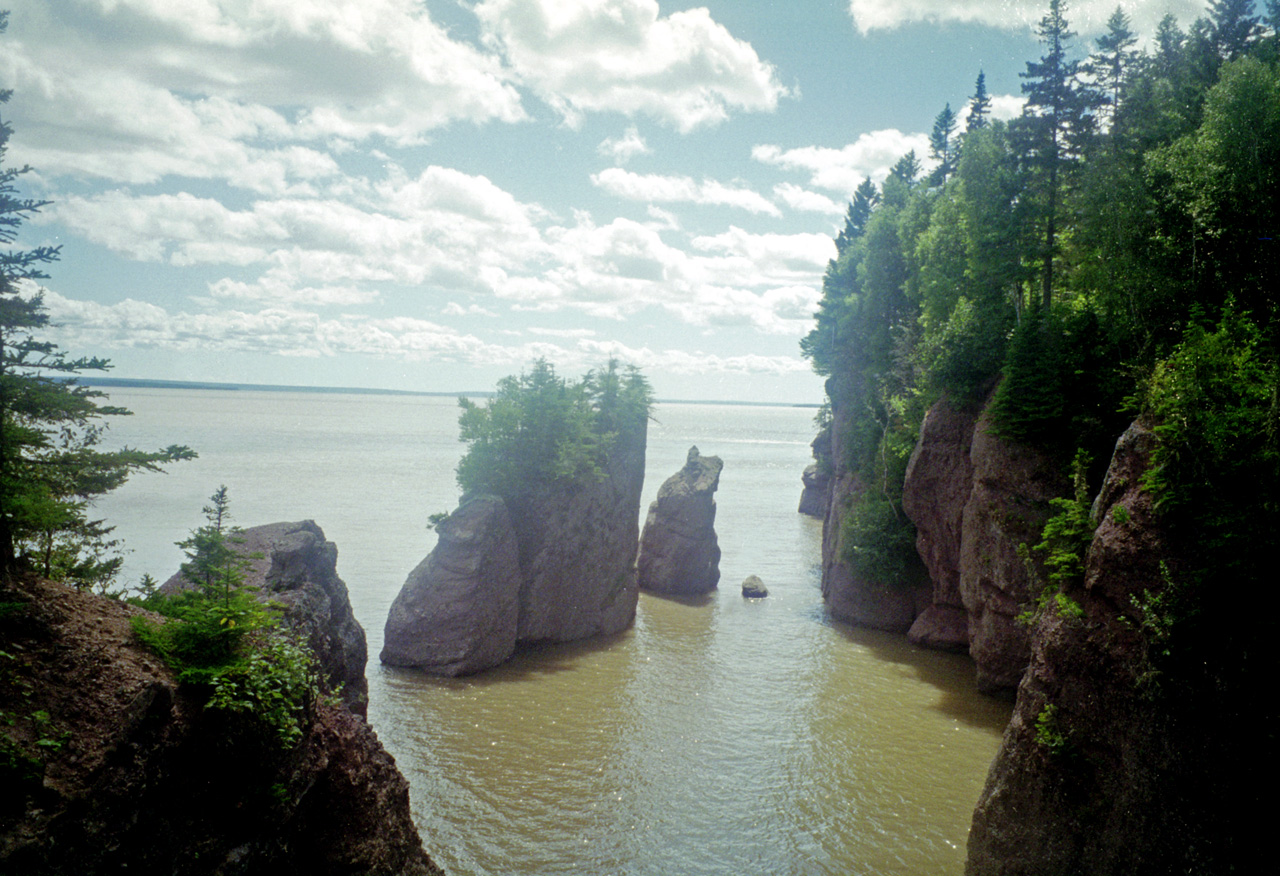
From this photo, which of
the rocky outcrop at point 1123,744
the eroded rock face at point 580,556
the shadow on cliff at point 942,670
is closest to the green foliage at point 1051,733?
the rocky outcrop at point 1123,744

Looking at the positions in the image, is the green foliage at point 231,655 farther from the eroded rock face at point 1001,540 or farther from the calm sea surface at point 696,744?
the eroded rock face at point 1001,540

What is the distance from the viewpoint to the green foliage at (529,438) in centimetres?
2889

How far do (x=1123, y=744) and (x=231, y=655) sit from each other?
1357 centimetres

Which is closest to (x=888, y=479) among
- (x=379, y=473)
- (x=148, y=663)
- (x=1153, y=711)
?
(x=1153, y=711)

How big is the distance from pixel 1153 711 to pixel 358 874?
40.7 ft

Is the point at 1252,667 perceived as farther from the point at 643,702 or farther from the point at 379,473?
the point at 379,473

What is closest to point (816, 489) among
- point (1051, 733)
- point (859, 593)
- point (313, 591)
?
point (859, 593)

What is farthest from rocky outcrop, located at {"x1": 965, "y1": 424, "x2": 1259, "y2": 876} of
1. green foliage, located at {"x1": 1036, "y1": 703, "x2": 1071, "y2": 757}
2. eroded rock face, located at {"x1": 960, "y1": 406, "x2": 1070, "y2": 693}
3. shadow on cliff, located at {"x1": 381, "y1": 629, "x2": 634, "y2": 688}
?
shadow on cliff, located at {"x1": 381, "y1": 629, "x2": 634, "y2": 688}

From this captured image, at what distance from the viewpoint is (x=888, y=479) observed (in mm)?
33250

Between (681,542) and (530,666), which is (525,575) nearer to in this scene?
(530,666)

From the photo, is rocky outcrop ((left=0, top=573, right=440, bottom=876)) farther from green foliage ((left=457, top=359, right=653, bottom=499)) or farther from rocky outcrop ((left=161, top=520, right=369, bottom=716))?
green foliage ((left=457, top=359, right=653, bottom=499))

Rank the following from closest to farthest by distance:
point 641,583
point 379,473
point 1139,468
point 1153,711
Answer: point 1153,711, point 1139,468, point 641,583, point 379,473

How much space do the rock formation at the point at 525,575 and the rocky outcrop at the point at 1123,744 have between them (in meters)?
16.7

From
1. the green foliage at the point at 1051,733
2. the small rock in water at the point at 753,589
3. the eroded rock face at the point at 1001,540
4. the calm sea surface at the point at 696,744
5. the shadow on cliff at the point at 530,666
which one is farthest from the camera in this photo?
the small rock in water at the point at 753,589
